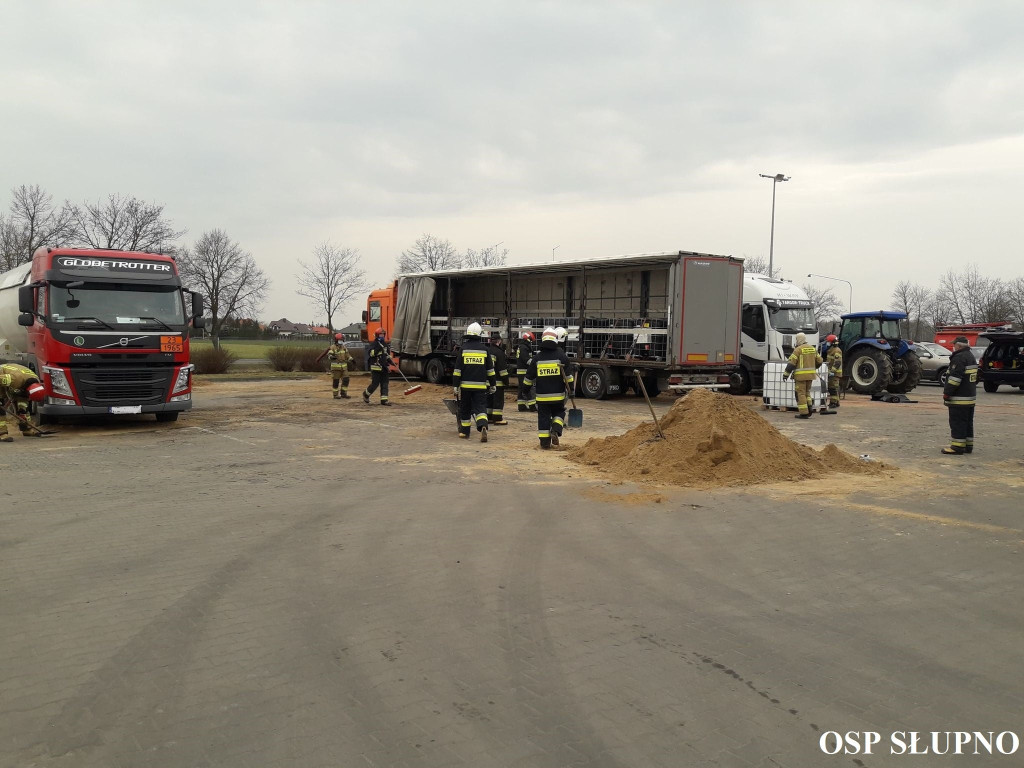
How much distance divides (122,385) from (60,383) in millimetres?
940

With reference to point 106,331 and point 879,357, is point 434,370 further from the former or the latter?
point 879,357

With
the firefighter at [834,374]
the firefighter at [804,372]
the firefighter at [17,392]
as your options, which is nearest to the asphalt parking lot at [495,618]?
the firefighter at [17,392]

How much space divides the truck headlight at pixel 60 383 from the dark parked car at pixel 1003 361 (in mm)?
24207

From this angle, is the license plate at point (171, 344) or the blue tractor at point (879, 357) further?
the blue tractor at point (879, 357)

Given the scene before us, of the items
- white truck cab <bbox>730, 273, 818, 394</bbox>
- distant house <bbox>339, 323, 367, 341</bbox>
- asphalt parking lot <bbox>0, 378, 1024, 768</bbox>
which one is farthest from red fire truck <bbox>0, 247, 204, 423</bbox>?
distant house <bbox>339, 323, 367, 341</bbox>

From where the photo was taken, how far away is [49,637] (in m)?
4.30

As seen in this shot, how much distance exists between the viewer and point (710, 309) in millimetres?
18688

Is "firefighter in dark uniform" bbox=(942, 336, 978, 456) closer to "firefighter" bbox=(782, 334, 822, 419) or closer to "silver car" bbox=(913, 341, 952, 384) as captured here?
"firefighter" bbox=(782, 334, 822, 419)

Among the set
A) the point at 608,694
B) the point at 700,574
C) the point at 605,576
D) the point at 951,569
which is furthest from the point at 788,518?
the point at 608,694

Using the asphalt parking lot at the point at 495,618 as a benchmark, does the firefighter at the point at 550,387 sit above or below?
above

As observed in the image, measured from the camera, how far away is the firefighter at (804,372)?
16562 millimetres

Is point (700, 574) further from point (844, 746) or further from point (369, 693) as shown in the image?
point (369, 693)

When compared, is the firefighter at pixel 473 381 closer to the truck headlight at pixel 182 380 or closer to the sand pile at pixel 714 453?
the sand pile at pixel 714 453

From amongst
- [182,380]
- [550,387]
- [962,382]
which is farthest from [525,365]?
[962,382]
